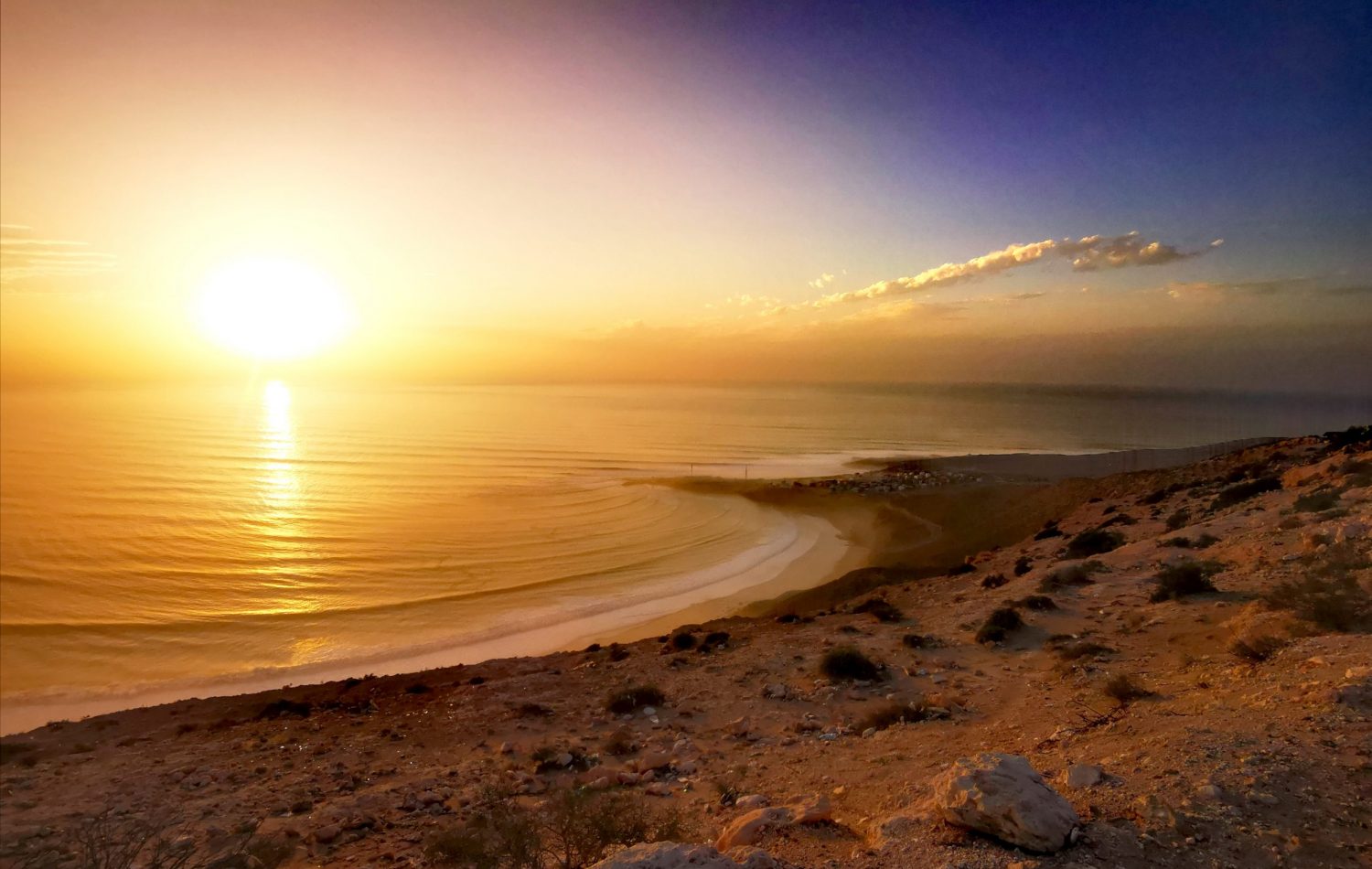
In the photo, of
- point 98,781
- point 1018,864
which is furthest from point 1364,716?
point 98,781

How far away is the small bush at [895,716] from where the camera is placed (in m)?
7.64

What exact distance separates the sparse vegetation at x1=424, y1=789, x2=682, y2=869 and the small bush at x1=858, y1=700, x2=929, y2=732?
2.94 m

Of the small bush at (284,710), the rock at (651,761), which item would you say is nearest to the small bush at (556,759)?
the rock at (651,761)

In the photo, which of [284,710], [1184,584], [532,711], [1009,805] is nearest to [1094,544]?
[1184,584]

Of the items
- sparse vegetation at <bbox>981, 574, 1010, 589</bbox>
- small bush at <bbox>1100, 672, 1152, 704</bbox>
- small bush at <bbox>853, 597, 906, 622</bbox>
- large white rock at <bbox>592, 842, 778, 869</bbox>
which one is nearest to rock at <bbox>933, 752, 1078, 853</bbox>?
large white rock at <bbox>592, 842, 778, 869</bbox>

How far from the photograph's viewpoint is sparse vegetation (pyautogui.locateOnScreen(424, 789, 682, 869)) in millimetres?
4879

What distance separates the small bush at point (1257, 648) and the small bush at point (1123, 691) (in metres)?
1.28

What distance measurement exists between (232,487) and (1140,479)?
41982 mm

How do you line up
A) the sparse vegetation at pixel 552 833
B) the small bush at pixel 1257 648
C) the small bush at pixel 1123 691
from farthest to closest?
the small bush at pixel 1257 648, the small bush at pixel 1123 691, the sparse vegetation at pixel 552 833

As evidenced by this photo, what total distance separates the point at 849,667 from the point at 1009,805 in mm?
5420

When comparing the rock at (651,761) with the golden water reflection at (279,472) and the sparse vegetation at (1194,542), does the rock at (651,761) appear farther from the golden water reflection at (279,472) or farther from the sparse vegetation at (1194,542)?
the golden water reflection at (279,472)

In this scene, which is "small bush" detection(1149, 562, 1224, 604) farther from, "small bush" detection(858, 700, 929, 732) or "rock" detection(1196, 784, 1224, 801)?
"rock" detection(1196, 784, 1224, 801)

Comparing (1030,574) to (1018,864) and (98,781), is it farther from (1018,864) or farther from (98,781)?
(98,781)

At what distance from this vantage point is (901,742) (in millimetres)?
7012
